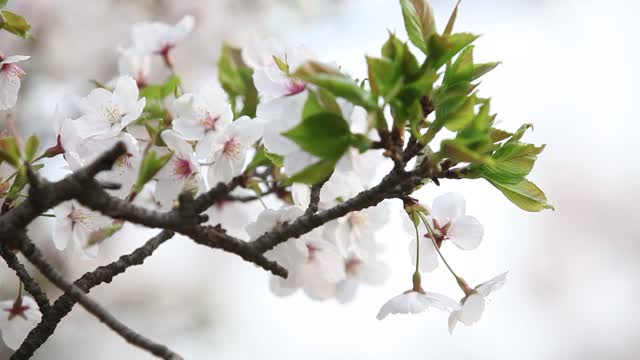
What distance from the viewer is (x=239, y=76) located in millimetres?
892

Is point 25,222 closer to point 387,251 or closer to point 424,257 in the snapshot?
point 424,257

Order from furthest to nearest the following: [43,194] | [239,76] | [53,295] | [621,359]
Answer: [621,359] → [53,295] → [239,76] → [43,194]

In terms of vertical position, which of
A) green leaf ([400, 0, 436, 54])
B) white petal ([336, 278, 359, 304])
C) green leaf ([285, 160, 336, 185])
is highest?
green leaf ([400, 0, 436, 54])

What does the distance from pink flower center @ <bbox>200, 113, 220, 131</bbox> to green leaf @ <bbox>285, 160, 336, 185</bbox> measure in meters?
0.15

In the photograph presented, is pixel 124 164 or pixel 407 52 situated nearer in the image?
pixel 407 52

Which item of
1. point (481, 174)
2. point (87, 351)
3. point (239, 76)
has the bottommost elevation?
point (87, 351)

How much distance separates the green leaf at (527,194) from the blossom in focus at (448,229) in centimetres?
6

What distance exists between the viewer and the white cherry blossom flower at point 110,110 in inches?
24.5

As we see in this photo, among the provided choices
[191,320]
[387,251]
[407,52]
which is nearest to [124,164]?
[407,52]

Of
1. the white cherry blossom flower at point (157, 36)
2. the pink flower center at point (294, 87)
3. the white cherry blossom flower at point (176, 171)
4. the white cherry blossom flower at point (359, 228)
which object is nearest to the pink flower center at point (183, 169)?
the white cherry blossom flower at point (176, 171)

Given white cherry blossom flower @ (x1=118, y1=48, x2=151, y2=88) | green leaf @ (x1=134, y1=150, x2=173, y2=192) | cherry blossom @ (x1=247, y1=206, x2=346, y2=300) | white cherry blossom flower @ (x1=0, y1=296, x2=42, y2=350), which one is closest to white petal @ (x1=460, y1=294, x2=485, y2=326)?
cherry blossom @ (x1=247, y1=206, x2=346, y2=300)

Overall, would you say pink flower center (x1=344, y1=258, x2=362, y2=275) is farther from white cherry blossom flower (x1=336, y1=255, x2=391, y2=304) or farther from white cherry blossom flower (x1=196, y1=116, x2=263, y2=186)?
white cherry blossom flower (x1=196, y1=116, x2=263, y2=186)

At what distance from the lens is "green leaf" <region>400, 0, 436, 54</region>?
1.85ft

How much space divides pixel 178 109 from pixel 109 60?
142 cm
